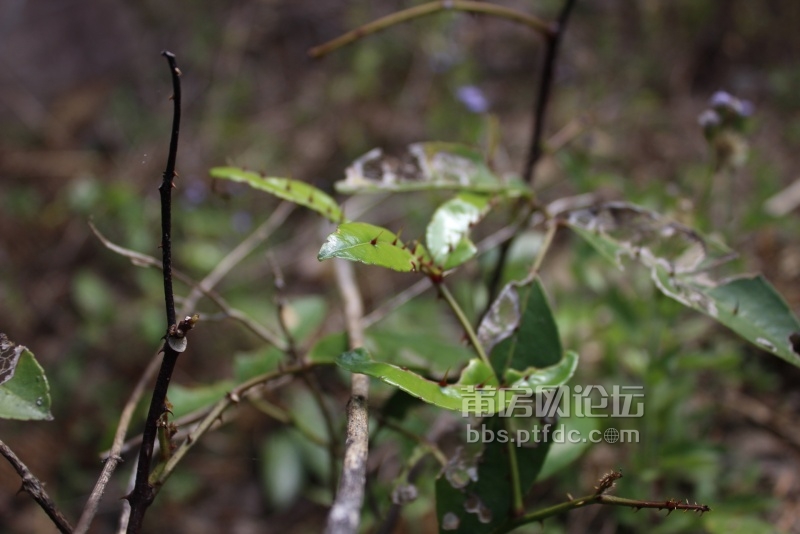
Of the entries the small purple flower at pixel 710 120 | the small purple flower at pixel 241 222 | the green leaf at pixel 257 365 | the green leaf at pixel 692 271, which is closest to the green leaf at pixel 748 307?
the green leaf at pixel 692 271

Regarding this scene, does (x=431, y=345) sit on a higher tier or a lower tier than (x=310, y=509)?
higher

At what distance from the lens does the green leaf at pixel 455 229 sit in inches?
32.9

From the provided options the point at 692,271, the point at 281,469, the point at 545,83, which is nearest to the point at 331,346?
the point at 692,271

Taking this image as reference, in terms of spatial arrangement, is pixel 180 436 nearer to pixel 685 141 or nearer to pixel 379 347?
pixel 379 347

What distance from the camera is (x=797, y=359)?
0.82 meters

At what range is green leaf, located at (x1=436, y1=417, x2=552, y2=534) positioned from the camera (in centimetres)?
81

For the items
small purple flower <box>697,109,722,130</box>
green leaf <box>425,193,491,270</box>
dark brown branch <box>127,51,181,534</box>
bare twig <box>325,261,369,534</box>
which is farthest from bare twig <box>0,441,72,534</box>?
small purple flower <box>697,109,722,130</box>

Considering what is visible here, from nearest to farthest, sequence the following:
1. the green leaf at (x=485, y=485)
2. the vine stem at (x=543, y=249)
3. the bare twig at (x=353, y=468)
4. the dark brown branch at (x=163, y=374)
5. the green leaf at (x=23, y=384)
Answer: the bare twig at (x=353, y=468) → the dark brown branch at (x=163, y=374) → the green leaf at (x=23, y=384) → the green leaf at (x=485, y=485) → the vine stem at (x=543, y=249)

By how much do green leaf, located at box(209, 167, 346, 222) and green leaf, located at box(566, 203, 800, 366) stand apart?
0.38 meters

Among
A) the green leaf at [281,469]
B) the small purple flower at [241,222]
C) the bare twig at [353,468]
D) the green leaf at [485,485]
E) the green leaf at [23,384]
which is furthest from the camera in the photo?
the small purple flower at [241,222]

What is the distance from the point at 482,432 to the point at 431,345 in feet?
0.89

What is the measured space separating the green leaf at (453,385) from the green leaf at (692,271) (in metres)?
0.25

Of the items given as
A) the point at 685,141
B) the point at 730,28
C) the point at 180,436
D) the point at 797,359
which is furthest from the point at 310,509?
the point at 730,28

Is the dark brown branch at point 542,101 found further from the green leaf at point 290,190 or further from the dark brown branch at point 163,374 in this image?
the dark brown branch at point 163,374
